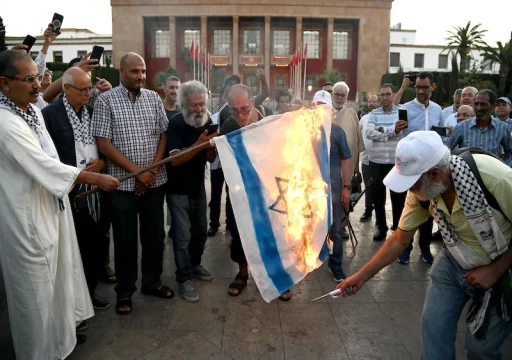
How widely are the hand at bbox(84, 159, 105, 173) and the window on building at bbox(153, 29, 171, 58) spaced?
42766 millimetres

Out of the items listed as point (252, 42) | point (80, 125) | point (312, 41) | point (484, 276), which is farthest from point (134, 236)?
point (312, 41)

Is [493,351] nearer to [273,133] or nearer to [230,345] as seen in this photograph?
[230,345]

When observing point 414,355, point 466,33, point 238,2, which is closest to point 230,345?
point 414,355

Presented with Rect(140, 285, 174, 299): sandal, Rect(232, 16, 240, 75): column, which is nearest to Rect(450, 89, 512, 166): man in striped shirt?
Rect(140, 285, 174, 299): sandal

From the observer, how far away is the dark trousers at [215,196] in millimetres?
6684

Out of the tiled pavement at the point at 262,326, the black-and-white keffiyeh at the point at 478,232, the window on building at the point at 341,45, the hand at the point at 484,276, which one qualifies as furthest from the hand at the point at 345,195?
the window on building at the point at 341,45

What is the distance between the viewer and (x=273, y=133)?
3.63 m

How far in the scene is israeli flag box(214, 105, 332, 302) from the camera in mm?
3438

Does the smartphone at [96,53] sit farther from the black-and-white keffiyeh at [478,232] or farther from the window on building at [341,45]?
the window on building at [341,45]

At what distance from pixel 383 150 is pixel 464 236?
364cm

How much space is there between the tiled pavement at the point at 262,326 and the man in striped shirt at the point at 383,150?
1471 millimetres

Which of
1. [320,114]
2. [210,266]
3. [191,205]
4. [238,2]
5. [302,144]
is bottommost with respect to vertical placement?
[210,266]

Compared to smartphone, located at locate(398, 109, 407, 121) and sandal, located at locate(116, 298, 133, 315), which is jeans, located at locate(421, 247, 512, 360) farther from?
smartphone, located at locate(398, 109, 407, 121)

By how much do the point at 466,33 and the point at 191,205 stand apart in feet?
147
